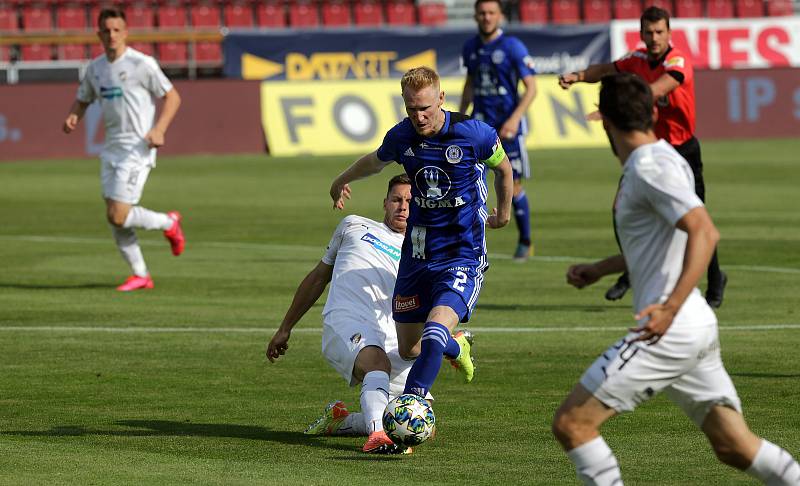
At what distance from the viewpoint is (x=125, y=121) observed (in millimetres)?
14695

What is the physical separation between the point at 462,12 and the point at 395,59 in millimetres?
5963

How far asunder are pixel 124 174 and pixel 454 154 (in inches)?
280

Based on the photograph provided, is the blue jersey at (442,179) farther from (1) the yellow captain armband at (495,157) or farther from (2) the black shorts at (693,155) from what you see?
(2) the black shorts at (693,155)

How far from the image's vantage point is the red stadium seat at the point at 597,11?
Result: 4356 cm

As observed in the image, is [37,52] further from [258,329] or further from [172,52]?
[258,329]

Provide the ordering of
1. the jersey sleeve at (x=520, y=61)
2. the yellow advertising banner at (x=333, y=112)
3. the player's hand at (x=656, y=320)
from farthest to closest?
the yellow advertising banner at (x=333, y=112) < the jersey sleeve at (x=520, y=61) < the player's hand at (x=656, y=320)

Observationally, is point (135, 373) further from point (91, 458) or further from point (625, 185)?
point (625, 185)

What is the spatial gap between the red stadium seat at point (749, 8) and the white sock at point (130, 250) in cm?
3322

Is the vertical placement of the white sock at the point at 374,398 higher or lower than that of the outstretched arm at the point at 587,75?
lower

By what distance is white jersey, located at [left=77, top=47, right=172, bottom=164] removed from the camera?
14633 mm

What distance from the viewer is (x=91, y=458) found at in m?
7.33

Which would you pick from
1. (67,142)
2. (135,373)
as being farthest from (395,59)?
(135,373)

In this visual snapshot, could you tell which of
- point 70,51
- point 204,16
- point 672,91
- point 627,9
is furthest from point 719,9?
point 672,91

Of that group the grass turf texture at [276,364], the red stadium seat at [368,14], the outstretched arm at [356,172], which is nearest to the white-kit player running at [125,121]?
the grass turf texture at [276,364]
